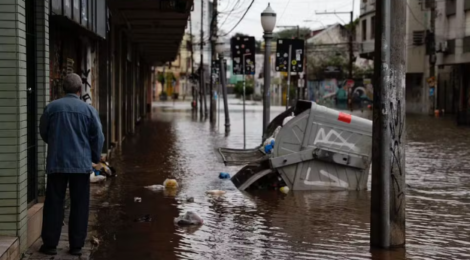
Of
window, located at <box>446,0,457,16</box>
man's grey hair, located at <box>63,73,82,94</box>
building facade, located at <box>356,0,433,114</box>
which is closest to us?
man's grey hair, located at <box>63,73,82,94</box>

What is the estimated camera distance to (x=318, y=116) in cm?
1111

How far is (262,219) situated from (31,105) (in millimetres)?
3341

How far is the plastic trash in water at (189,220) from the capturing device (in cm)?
853

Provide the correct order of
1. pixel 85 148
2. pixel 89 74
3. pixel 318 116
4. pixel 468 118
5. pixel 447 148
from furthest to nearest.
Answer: pixel 468 118 < pixel 447 148 < pixel 89 74 < pixel 318 116 < pixel 85 148

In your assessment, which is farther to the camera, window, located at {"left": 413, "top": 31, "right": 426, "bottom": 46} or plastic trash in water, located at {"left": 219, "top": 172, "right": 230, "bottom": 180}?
window, located at {"left": 413, "top": 31, "right": 426, "bottom": 46}

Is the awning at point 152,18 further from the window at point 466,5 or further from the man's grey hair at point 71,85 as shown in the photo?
the window at point 466,5

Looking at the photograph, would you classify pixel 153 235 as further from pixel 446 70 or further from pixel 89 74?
pixel 446 70

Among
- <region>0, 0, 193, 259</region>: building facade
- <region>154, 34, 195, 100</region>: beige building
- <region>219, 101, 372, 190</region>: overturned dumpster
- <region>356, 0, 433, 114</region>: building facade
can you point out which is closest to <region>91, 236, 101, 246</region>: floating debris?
<region>0, 0, 193, 259</region>: building facade

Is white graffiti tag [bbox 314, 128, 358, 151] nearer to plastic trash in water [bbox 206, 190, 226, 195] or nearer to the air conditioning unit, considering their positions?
plastic trash in water [bbox 206, 190, 226, 195]

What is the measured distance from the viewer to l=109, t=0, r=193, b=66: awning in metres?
15.6

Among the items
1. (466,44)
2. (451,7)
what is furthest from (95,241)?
(451,7)

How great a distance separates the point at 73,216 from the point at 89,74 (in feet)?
25.7

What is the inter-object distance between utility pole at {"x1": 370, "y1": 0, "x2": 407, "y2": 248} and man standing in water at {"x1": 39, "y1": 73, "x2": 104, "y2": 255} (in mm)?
2782

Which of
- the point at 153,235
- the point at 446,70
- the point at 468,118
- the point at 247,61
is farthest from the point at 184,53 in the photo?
the point at 153,235
